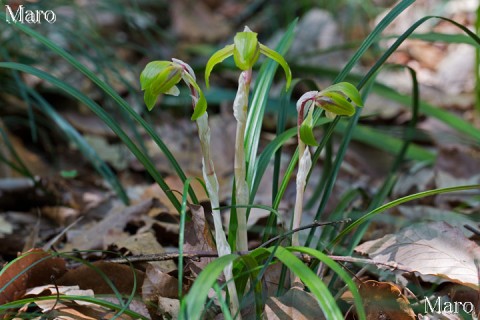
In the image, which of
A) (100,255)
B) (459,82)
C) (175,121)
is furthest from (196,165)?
(459,82)

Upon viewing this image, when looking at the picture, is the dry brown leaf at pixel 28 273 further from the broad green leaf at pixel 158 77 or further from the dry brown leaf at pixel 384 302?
the dry brown leaf at pixel 384 302

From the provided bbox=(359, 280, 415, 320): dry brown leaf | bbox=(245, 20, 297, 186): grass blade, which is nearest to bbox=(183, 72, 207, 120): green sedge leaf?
bbox=(245, 20, 297, 186): grass blade

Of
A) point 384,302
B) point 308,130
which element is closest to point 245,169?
point 308,130

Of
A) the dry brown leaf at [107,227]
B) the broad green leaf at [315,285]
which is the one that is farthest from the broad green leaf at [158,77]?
the dry brown leaf at [107,227]

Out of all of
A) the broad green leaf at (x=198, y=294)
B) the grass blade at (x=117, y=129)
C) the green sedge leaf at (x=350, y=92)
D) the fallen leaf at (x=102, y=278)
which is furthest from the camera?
the fallen leaf at (x=102, y=278)

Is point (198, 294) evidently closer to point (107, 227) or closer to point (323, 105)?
point (323, 105)

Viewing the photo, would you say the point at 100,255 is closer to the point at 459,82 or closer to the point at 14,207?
the point at 14,207
